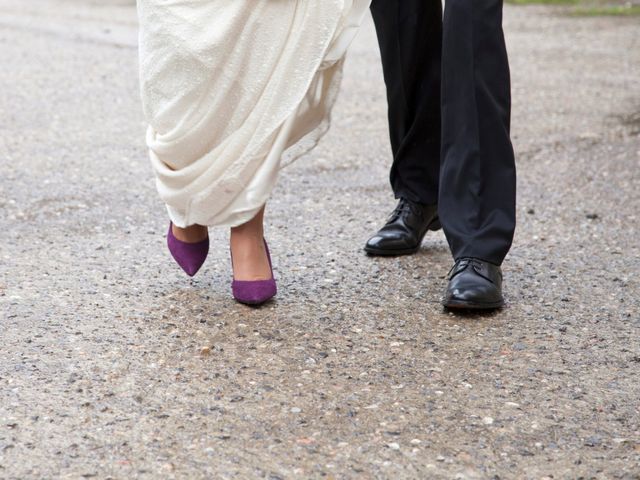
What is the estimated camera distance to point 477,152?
3.15 meters

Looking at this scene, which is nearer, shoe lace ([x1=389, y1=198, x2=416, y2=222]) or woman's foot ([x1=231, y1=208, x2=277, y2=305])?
woman's foot ([x1=231, y1=208, x2=277, y2=305])

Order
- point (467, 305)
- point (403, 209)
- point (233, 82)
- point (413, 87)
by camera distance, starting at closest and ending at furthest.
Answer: point (233, 82)
point (467, 305)
point (413, 87)
point (403, 209)

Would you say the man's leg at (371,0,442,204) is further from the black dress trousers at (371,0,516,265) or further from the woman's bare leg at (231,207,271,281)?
the woman's bare leg at (231,207,271,281)

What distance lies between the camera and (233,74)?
9.53 feet

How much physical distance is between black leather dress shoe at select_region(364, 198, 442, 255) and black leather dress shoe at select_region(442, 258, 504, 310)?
52 cm

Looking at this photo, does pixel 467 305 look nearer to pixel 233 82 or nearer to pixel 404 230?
pixel 404 230

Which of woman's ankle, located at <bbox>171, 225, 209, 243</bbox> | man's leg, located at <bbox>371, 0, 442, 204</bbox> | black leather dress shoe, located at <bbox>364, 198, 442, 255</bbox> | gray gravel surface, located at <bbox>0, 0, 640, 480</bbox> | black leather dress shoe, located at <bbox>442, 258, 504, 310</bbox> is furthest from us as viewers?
black leather dress shoe, located at <bbox>364, 198, 442, 255</bbox>

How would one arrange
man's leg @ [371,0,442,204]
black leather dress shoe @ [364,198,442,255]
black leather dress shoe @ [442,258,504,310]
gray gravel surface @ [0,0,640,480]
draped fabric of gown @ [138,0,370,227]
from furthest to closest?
1. black leather dress shoe @ [364,198,442,255]
2. man's leg @ [371,0,442,204]
3. black leather dress shoe @ [442,258,504,310]
4. draped fabric of gown @ [138,0,370,227]
5. gray gravel surface @ [0,0,640,480]

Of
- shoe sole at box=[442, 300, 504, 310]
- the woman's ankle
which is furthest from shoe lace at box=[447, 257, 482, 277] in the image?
the woman's ankle

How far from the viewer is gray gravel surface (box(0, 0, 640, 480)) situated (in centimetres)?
229

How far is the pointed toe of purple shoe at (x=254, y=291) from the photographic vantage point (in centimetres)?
312

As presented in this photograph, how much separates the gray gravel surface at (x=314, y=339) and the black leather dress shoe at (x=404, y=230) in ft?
0.20

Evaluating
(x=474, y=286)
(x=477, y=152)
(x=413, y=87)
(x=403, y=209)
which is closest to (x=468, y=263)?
(x=474, y=286)

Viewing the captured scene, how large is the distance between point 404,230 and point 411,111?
38cm
